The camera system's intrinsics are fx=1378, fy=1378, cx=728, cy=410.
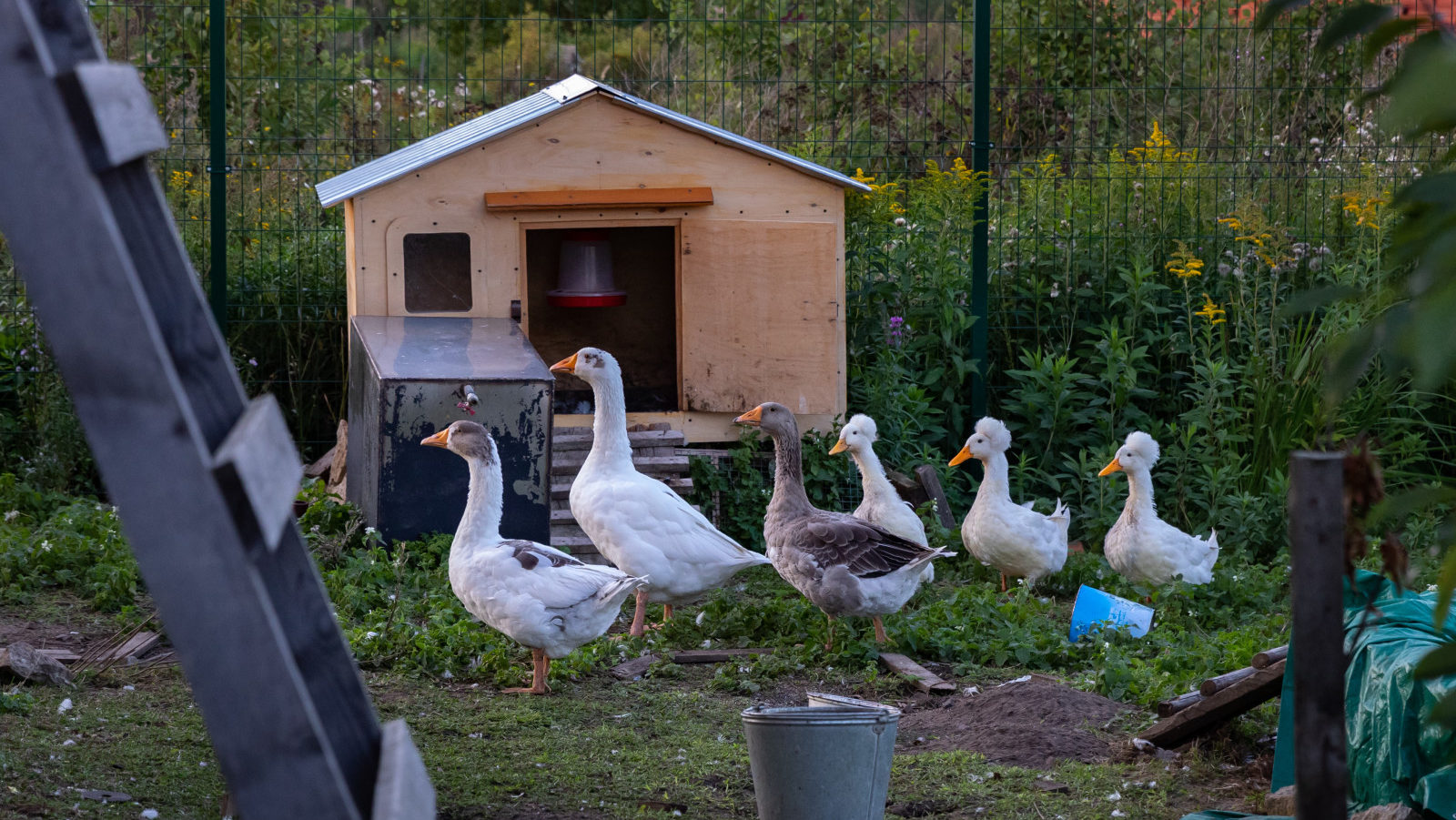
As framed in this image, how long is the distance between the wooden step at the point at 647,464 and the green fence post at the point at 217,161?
2.46m

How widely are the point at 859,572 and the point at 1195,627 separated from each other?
1705 mm

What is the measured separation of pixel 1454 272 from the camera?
908mm

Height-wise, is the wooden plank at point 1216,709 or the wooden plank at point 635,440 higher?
the wooden plank at point 635,440

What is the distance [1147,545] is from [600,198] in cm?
365

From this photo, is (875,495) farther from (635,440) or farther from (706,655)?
(635,440)

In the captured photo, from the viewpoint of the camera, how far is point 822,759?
3.54 metres

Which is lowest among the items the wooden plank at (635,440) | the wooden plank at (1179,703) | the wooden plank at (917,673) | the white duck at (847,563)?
the wooden plank at (917,673)

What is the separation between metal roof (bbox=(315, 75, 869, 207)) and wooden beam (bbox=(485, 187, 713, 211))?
13.6 inches

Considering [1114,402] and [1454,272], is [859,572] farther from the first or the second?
[1454,272]

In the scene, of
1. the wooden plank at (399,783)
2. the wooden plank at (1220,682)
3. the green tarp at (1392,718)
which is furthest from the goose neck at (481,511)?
the wooden plank at (399,783)

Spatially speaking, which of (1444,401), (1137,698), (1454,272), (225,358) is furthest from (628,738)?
(1444,401)

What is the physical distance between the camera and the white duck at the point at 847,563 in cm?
580

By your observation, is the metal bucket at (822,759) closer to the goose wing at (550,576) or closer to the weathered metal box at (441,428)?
the goose wing at (550,576)

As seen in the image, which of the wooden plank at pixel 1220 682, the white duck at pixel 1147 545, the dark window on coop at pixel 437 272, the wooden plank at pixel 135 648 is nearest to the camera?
the wooden plank at pixel 1220 682
